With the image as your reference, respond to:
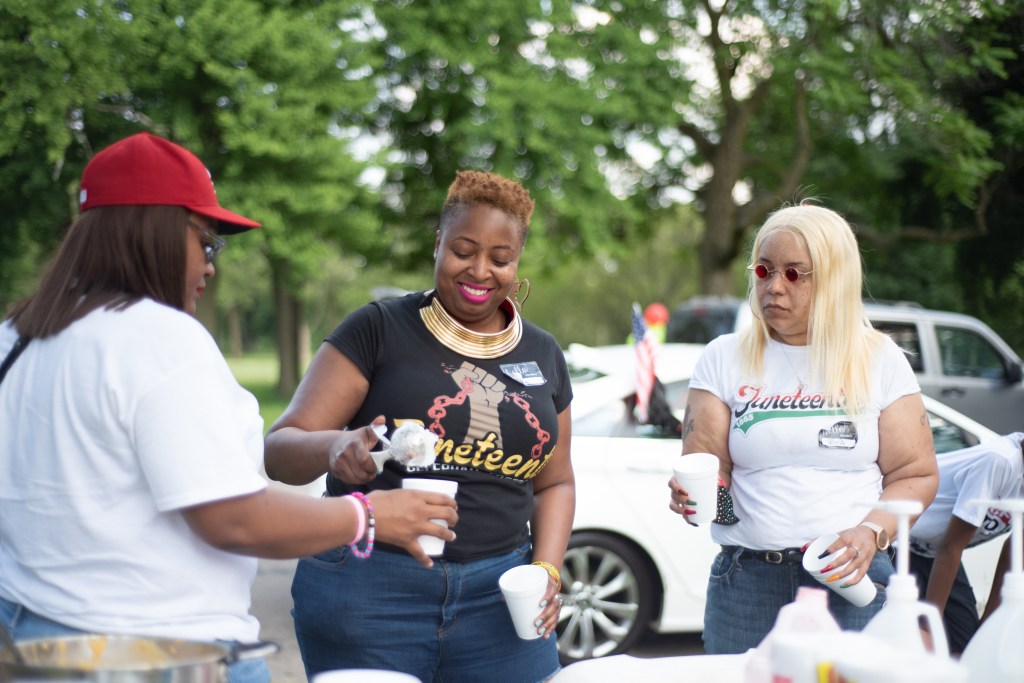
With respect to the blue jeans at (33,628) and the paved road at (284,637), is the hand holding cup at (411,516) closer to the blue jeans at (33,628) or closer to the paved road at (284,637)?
the blue jeans at (33,628)

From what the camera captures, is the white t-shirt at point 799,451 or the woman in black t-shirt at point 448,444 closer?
the woman in black t-shirt at point 448,444

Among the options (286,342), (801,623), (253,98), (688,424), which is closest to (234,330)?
(286,342)

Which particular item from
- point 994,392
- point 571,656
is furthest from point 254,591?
point 994,392

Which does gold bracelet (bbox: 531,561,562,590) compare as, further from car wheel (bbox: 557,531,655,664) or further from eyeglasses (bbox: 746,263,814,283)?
car wheel (bbox: 557,531,655,664)

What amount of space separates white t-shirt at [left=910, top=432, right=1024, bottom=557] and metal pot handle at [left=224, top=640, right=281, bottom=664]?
6.30 ft

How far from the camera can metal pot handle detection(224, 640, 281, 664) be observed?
1.65 metres

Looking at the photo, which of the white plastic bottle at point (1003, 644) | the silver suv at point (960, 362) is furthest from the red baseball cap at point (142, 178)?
the silver suv at point (960, 362)

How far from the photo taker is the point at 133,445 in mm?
1542

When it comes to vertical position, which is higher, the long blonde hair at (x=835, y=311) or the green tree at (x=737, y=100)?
the green tree at (x=737, y=100)

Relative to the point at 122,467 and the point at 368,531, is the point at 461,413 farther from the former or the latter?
the point at 122,467

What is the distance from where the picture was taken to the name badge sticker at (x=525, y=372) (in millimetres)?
2361

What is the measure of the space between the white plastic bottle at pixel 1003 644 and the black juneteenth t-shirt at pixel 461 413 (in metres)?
1.06

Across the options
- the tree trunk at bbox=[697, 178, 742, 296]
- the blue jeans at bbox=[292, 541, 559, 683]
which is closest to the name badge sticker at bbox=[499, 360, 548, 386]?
the blue jeans at bbox=[292, 541, 559, 683]

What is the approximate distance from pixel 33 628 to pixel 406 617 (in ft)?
2.78
